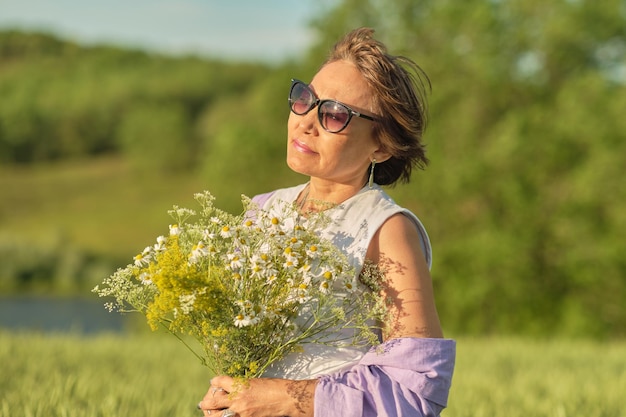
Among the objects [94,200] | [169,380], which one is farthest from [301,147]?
[94,200]

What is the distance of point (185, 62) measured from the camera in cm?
9725

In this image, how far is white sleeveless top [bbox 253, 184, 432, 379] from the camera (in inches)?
101

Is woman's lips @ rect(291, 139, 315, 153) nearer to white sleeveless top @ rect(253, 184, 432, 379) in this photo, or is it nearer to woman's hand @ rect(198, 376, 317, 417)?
white sleeveless top @ rect(253, 184, 432, 379)

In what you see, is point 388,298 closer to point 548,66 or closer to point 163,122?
point 548,66

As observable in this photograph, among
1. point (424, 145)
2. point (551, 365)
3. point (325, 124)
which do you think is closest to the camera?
point (325, 124)

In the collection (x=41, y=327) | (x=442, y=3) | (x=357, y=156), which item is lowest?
(x=41, y=327)

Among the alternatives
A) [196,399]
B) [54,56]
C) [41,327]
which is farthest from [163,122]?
[196,399]

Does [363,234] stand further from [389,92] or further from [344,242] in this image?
[389,92]

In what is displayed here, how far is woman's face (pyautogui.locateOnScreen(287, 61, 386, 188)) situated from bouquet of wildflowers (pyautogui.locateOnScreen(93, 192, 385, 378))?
0.61 ft

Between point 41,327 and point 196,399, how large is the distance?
18.6ft

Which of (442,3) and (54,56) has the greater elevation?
(54,56)

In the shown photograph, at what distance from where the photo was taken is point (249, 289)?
242 cm

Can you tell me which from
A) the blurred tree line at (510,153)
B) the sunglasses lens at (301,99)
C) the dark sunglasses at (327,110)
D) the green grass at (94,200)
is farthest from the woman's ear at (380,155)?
the green grass at (94,200)

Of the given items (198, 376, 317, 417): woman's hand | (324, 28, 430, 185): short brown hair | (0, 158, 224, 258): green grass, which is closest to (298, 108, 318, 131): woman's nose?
(324, 28, 430, 185): short brown hair
